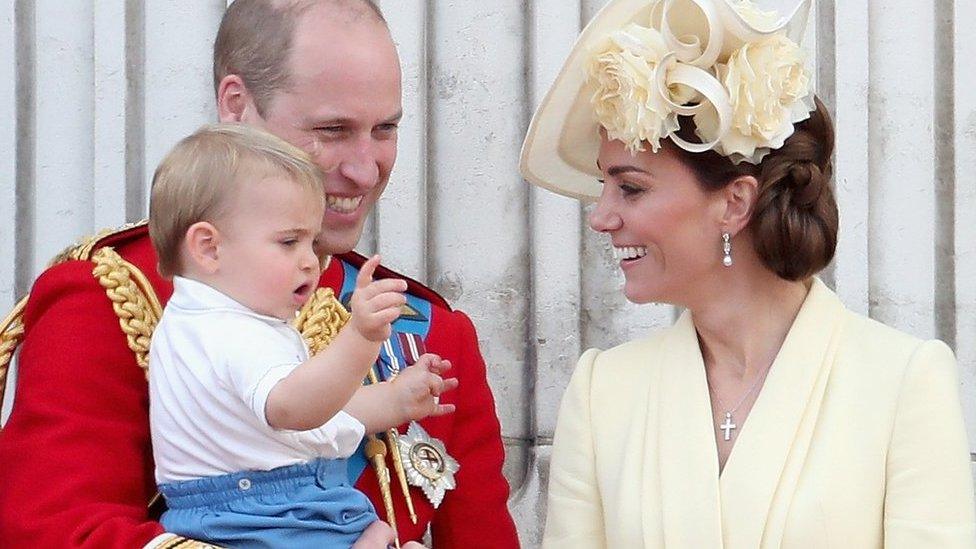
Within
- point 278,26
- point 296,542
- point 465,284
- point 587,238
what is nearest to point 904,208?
point 587,238

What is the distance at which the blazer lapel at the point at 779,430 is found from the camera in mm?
2852

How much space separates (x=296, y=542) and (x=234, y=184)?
499mm

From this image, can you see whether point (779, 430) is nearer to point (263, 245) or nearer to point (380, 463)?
point (380, 463)

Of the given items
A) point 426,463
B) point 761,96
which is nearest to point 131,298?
point 426,463

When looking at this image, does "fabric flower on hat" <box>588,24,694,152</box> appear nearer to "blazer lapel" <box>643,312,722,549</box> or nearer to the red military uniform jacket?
"blazer lapel" <box>643,312,722,549</box>

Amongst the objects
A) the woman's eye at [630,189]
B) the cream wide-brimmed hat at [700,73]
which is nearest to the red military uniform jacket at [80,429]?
the woman's eye at [630,189]

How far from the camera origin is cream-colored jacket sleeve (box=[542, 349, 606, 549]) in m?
2.99

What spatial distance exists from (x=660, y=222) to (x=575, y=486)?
448mm

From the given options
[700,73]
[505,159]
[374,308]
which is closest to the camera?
[374,308]

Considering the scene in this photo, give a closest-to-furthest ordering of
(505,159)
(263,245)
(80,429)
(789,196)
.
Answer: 1. (263,245)
2. (80,429)
3. (789,196)
4. (505,159)

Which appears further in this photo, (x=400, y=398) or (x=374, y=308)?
(x=400, y=398)

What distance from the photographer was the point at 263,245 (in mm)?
2518

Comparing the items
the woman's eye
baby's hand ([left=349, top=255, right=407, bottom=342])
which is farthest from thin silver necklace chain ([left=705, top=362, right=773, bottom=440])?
baby's hand ([left=349, top=255, right=407, bottom=342])

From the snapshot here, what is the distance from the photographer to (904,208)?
148 inches
